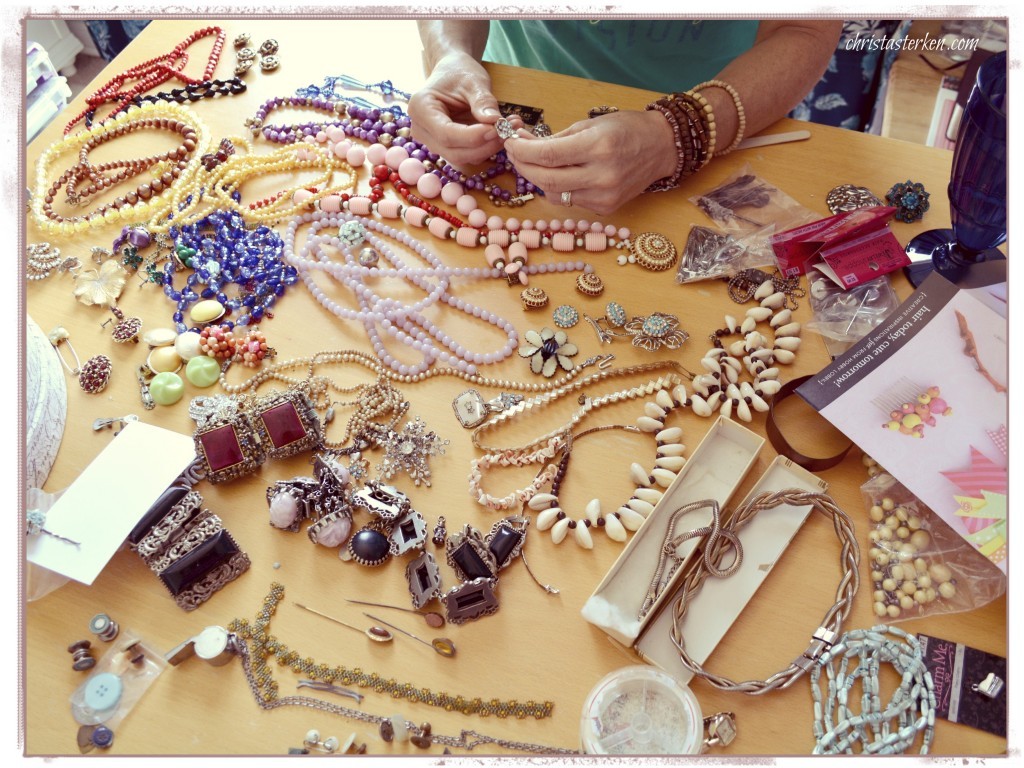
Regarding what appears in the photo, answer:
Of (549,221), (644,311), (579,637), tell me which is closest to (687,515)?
(579,637)

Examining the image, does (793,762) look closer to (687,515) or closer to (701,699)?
(701,699)

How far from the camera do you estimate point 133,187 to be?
1430mm

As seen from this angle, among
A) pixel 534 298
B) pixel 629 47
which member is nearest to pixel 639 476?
pixel 534 298

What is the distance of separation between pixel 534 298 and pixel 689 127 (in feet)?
1.38

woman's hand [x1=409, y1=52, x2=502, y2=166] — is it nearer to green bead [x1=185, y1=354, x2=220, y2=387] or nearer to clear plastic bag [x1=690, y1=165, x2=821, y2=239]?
clear plastic bag [x1=690, y1=165, x2=821, y2=239]

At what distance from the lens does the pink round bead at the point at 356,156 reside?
1.44 m

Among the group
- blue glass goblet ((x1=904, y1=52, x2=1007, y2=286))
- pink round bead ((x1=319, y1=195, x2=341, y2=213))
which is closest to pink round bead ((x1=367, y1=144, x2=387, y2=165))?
pink round bead ((x1=319, y1=195, x2=341, y2=213))

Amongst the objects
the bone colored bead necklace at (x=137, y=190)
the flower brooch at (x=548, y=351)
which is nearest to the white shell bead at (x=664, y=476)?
the flower brooch at (x=548, y=351)

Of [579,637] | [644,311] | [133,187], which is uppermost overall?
[133,187]

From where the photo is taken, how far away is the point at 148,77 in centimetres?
160

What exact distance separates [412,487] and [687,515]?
382mm

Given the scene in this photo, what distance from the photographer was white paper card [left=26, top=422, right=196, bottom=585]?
96 cm

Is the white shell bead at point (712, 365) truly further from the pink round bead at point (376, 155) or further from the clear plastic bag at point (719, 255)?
the pink round bead at point (376, 155)

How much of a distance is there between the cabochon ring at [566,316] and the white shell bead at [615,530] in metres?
0.35
